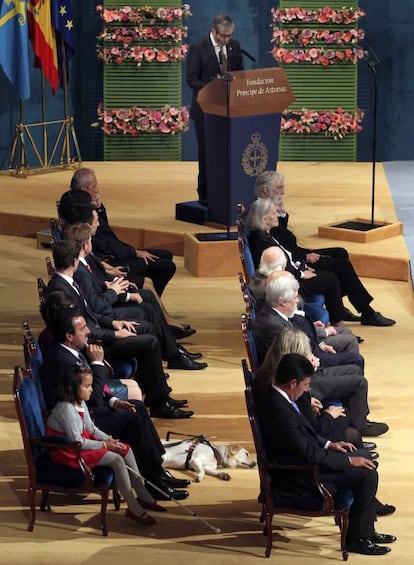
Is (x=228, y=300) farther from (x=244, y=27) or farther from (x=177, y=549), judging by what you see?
(x=244, y=27)

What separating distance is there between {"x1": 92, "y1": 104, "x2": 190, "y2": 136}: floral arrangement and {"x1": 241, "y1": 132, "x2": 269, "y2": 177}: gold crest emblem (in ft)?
14.9

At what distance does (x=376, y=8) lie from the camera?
14586mm

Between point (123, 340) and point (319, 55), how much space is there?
8.02 metres

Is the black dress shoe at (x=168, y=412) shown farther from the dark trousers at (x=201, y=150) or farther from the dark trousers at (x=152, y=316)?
the dark trousers at (x=201, y=150)

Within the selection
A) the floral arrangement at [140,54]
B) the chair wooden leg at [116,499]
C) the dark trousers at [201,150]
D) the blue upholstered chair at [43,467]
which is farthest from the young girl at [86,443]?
the floral arrangement at [140,54]

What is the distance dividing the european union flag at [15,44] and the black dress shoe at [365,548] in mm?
8726

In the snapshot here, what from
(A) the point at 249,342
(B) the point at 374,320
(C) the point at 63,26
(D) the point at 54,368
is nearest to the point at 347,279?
(B) the point at 374,320

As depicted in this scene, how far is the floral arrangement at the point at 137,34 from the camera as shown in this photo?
14.2m

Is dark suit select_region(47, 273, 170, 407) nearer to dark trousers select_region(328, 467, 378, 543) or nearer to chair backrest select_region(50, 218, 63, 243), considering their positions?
chair backrest select_region(50, 218, 63, 243)

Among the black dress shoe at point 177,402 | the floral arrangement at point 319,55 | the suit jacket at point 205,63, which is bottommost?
the black dress shoe at point 177,402

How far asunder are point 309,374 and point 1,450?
6.07ft

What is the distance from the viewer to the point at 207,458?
6379 mm

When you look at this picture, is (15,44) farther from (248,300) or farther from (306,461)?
(306,461)

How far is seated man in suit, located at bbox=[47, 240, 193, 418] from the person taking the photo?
22.4 ft
